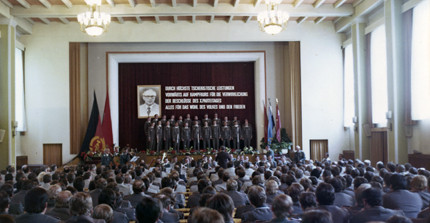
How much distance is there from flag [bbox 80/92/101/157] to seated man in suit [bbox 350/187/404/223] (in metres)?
13.4

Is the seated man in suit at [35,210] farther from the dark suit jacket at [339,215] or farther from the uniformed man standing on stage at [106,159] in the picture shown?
the uniformed man standing on stage at [106,159]

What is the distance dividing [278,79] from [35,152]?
30.5ft

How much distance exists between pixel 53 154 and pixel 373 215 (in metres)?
14.2

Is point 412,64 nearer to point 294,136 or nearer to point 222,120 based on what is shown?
point 294,136

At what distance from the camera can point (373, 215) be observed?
3.63 metres

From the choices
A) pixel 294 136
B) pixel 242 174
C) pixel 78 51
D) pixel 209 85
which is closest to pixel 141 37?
pixel 78 51

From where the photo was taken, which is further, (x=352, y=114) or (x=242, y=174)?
(x=352, y=114)

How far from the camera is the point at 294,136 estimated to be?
637 inches

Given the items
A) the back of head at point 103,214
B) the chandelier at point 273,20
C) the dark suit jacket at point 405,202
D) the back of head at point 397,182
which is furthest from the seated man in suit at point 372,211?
the chandelier at point 273,20

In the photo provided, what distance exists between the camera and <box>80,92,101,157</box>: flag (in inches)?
624

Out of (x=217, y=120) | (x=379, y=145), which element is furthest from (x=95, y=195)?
(x=217, y=120)

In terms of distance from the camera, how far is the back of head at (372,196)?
12.0 ft

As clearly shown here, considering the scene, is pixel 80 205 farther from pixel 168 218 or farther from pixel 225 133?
pixel 225 133

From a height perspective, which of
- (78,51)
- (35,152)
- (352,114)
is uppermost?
(78,51)
